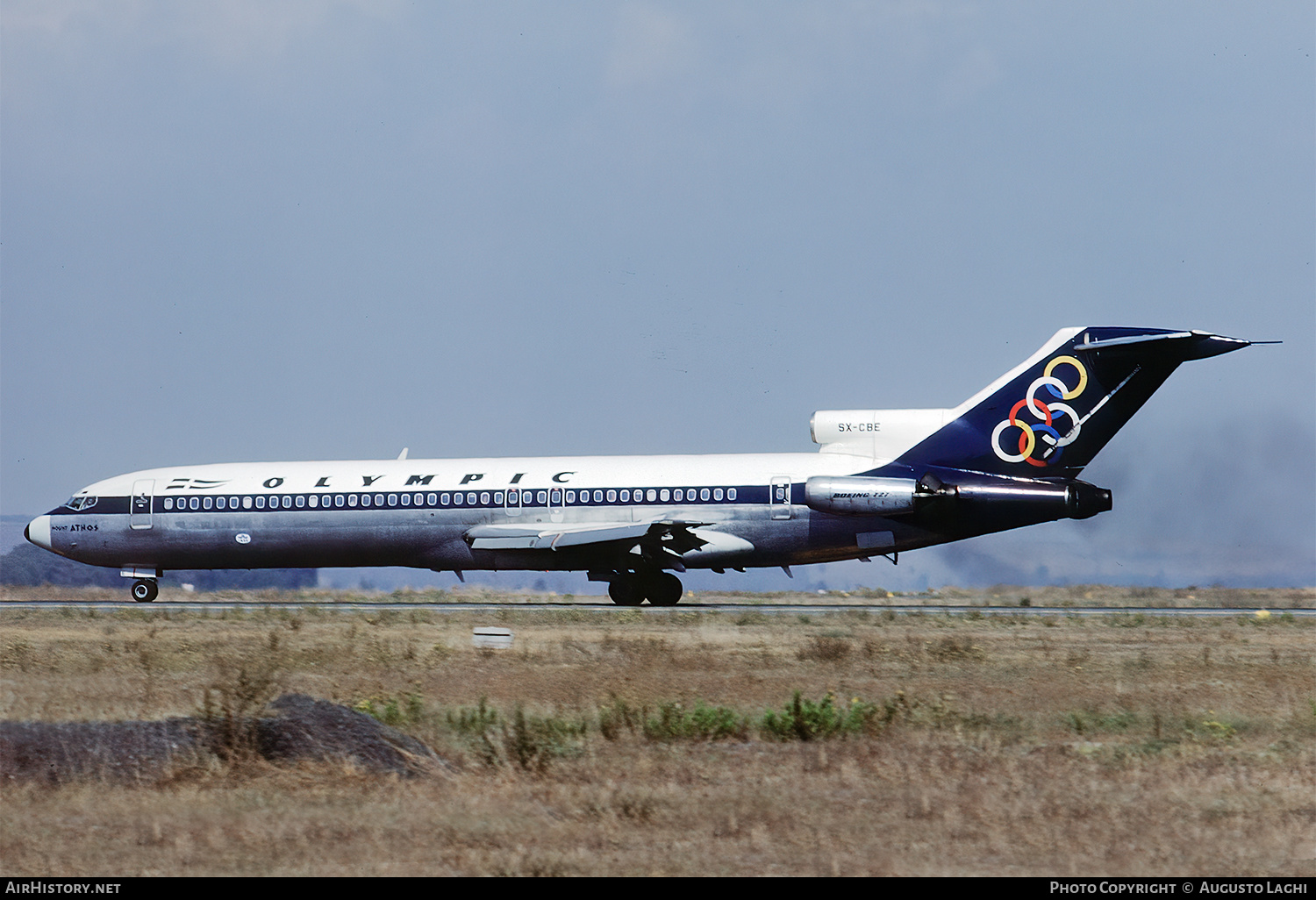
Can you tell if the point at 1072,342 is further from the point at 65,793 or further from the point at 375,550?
the point at 65,793

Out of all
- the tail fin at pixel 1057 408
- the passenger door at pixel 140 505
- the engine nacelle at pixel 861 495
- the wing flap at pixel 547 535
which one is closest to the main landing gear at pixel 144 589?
the passenger door at pixel 140 505

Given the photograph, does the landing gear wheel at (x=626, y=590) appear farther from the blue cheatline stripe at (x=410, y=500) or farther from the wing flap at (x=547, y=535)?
the blue cheatline stripe at (x=410, y=500)

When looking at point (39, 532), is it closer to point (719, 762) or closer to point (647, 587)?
point (647, 587)

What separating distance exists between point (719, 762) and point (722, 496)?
855 inches

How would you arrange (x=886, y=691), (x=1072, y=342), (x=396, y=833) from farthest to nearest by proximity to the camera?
1. (x=1072, y=342)
2. (x=886, y=691)
3. (x=396, y=833)

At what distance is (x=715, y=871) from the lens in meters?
9.11

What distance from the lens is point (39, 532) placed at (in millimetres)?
40094

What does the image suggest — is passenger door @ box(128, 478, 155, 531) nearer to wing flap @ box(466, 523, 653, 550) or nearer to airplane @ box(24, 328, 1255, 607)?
airplane @ box(24, 328, 1255, 607)

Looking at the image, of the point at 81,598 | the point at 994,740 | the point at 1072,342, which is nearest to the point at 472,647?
→ the point at 994,740

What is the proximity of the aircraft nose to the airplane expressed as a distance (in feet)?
11.6

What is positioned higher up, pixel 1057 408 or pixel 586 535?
pixel 1057 408

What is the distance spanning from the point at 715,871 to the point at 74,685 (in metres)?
12.5

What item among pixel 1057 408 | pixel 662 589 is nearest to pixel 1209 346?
pixel 1057 408

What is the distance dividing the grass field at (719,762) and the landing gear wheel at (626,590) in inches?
405
